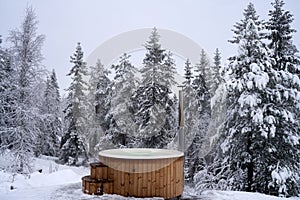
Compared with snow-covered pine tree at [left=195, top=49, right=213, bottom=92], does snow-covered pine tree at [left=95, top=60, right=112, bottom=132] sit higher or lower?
lower

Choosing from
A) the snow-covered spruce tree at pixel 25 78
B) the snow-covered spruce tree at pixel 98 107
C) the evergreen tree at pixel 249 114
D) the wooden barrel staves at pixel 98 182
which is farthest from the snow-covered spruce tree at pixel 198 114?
the wooden barrel staves at pixel 98 182

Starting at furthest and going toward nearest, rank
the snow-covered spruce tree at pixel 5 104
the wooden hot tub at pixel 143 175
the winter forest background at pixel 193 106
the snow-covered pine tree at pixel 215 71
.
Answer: the snow-covered pine tree at pixel 215 71, the snow-covered spruce tree at pixel 5 104, the winter forest background at pixel 193 106, the wooden hot tub at pixel 143 175

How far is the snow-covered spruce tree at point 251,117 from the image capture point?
8.84 metres

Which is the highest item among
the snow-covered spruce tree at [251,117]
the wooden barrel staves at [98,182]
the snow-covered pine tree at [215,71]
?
the snow-covered pine tree at [215,71]

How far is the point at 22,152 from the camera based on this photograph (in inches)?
453

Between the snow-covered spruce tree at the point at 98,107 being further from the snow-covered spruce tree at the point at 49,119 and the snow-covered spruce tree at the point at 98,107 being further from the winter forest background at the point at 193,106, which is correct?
the snow-covered spruce tree at the point at 49,119

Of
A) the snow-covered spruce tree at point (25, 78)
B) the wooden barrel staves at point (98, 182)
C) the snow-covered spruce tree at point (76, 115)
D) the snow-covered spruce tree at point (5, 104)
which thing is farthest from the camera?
the snow-covered spruce tree at point (76, 115)

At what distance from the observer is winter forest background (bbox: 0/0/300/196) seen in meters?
9.13

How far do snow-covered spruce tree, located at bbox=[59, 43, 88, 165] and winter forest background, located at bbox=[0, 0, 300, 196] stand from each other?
0.06 meters

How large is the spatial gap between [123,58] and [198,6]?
4807 millimetres

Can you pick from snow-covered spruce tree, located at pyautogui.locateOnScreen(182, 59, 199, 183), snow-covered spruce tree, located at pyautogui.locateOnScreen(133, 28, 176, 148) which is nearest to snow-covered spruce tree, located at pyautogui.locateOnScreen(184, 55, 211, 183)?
snow-covered spruce tree, located at pyautogui.locateOnScreen(182, 59, 199, 183)

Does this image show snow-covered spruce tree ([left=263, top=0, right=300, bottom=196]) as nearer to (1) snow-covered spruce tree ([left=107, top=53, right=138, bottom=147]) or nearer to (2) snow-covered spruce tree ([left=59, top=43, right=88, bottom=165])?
(1) snow-covered spruce tree ([left=107, top=53, right=138, bottom=147])

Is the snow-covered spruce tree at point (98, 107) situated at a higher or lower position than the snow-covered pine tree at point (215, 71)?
lower

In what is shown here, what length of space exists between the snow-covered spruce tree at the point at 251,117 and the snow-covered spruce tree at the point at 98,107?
365 inches
